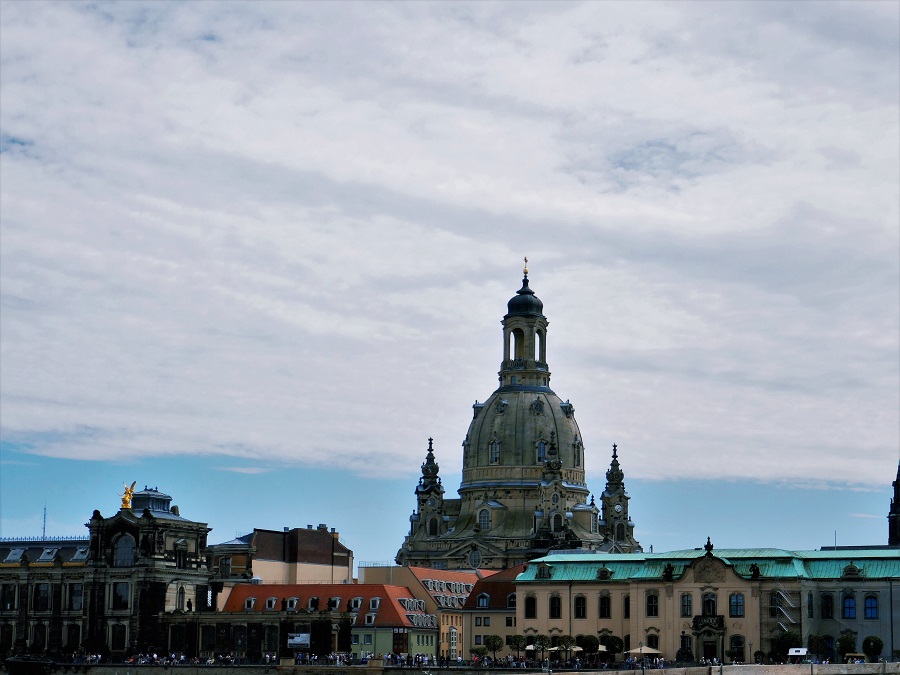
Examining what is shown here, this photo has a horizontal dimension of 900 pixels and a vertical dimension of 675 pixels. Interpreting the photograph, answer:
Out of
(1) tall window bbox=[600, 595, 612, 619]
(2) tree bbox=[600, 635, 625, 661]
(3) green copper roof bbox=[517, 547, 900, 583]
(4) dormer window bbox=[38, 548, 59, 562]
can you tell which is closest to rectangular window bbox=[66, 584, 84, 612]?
(4) dormer window bbox=[38, 548, 59, 562]

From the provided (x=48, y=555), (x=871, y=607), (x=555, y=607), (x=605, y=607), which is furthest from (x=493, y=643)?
(x=48, y=555)

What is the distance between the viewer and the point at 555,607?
5039 inches

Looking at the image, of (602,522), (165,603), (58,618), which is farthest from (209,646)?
(602,522)

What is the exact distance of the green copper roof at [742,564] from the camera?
4737 inches

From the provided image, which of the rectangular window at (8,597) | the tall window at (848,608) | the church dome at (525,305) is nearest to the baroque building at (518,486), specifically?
the church dome at (525,305)

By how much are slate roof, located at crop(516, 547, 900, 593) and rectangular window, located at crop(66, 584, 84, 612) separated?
39029 mm

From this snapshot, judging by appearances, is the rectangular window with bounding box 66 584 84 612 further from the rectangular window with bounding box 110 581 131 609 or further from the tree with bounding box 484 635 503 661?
the tree with bounding box 484 635 503 661

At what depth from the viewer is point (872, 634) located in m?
118

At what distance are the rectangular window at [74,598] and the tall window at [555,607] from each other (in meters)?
42.1

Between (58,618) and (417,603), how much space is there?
3108 cm

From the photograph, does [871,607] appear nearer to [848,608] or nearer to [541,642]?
[848,608]

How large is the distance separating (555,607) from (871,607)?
23720mm

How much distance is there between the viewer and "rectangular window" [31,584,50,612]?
144625 millimetres

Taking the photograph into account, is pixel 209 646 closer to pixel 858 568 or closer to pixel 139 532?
pixel 139 532
